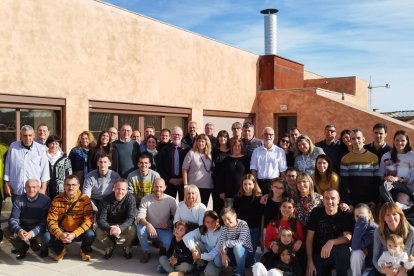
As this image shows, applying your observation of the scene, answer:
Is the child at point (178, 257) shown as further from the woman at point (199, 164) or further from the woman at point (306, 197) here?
the woman at point (306, 197)

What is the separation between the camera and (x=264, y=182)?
5.95 metres

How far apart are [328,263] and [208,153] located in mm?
2333

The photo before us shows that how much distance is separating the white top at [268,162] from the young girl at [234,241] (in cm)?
109

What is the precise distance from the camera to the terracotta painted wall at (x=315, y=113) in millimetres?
14055

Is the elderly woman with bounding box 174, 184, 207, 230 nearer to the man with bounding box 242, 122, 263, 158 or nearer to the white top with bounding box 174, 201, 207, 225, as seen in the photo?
the white top with bounding box 174, 201, 207, 225

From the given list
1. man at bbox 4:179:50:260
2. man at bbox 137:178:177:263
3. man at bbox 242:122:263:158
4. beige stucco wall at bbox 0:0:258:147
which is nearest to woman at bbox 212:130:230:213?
man at bbox 242:122:263:158

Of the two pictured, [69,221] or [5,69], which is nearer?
[69,221]

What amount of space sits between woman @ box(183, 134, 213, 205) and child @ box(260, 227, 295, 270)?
1792mm

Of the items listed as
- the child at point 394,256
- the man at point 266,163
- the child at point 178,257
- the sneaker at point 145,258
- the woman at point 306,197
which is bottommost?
the sneaker at point 145,258

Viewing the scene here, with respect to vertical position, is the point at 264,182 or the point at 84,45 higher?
the point at 84,45

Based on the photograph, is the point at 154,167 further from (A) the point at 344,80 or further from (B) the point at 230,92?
(A) the point at 344,80

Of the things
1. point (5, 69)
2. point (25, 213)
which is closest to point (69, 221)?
point (25, 213)

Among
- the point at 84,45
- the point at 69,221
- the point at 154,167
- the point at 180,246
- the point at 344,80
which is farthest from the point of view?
the point at 344,80

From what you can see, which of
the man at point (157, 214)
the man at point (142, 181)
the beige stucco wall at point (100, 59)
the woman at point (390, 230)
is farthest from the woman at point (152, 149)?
the woman at point (390, 230)
